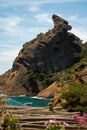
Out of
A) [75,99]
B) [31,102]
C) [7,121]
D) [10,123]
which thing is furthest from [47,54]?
[10,123]

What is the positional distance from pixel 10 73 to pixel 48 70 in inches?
791

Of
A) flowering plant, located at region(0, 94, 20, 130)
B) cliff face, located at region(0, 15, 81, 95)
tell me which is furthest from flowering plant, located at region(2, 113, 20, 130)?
cliff face, located at region(0, 15, 81, 95)

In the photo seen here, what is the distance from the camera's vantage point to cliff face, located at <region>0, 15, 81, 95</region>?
154 metres

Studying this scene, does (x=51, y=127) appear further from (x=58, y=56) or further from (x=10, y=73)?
(x=10, y=73)

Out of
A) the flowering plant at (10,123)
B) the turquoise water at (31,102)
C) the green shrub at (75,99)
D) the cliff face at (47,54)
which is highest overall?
the cliff face at (47,54)

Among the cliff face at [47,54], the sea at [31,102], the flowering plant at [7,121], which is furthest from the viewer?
the cliff face at [47,54]

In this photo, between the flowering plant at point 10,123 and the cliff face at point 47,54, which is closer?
the flowering plant at point 10,123

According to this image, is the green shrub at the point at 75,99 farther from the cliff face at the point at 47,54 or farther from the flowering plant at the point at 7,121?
the cliff face at the point at 47,54

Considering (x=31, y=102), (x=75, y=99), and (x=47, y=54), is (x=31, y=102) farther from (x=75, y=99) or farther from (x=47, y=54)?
(x=75, y=99)

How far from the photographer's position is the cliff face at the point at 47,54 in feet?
506

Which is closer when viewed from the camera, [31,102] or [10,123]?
[10,123]

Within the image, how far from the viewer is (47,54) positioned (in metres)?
157

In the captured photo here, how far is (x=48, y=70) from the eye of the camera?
158 m

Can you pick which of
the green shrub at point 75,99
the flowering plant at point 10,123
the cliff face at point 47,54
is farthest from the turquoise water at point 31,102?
the cliff face at point 47,54
